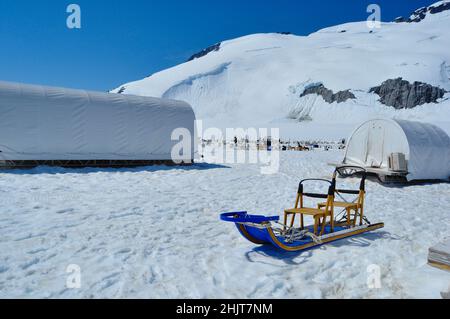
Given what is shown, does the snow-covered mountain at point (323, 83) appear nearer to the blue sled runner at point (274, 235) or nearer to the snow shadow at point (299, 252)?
the snow shadow at point (299, 252)

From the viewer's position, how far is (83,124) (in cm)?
1617

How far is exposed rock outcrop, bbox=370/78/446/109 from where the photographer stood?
88375 millimetres

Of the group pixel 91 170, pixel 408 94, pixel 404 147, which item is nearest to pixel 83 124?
pixel 91 170

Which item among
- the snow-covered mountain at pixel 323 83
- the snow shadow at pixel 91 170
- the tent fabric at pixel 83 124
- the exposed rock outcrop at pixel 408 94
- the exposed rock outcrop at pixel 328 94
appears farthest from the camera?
the exposed rock outcrop at pixel 328 94

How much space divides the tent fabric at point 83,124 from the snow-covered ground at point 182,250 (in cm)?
418

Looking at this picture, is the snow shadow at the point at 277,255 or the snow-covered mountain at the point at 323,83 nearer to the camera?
the snow shadow at the point at 277,255

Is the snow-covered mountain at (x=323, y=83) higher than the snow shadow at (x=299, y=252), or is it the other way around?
the snow-covered mountain at (x=323, y=83)

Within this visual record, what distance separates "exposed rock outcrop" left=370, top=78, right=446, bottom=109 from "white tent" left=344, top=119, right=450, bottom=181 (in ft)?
264

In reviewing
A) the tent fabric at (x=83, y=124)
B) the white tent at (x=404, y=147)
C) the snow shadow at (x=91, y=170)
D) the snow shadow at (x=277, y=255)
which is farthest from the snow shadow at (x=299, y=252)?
the tent fabric at (x=83, y=124)

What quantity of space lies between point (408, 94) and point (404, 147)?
283 feet

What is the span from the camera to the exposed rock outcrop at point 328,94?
91944mm

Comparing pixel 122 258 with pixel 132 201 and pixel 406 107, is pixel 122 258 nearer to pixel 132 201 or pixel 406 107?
pixel 132 201

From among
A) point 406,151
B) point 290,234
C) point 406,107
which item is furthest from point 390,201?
point 406,107
